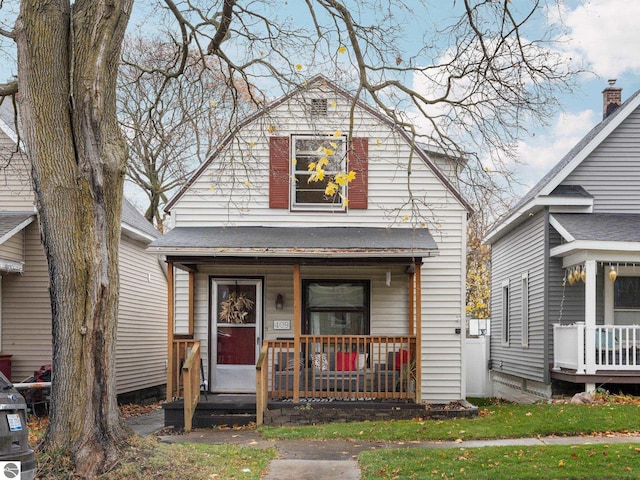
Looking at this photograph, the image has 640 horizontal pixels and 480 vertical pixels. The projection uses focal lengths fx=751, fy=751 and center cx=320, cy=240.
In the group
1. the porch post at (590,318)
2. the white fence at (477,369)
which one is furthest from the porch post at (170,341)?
the white fence at (477,369)

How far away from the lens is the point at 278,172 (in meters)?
14.3

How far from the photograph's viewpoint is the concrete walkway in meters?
8.39

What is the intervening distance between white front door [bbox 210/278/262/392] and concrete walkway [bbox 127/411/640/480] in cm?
209

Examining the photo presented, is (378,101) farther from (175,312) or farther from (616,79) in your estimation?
(616,79)

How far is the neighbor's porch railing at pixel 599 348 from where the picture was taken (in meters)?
13.9

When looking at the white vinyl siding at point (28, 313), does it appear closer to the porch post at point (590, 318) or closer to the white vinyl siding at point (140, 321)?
the white vinyl siding at point (140, 321)

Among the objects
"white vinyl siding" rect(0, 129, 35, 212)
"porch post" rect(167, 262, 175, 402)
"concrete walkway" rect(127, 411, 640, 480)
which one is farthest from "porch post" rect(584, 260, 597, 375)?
"white vinyl siding" rect(0, 129, 35, 212)

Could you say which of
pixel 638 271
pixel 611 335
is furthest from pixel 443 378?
pixel 638 271

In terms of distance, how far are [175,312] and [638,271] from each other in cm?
930

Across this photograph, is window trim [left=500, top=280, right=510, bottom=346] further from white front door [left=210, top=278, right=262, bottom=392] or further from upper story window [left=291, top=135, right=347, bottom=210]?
white front door [left=210, top=278, right=262, bottom=392]

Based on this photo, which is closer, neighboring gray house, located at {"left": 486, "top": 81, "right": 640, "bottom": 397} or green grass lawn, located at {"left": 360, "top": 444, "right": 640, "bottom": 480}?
green grass lawn, located at {"left": 360, "top": 444, "right": 640, "bottom": 480}

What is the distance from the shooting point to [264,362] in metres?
12.3

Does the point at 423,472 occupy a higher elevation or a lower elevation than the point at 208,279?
lower

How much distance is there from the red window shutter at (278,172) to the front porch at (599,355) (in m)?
6.01
